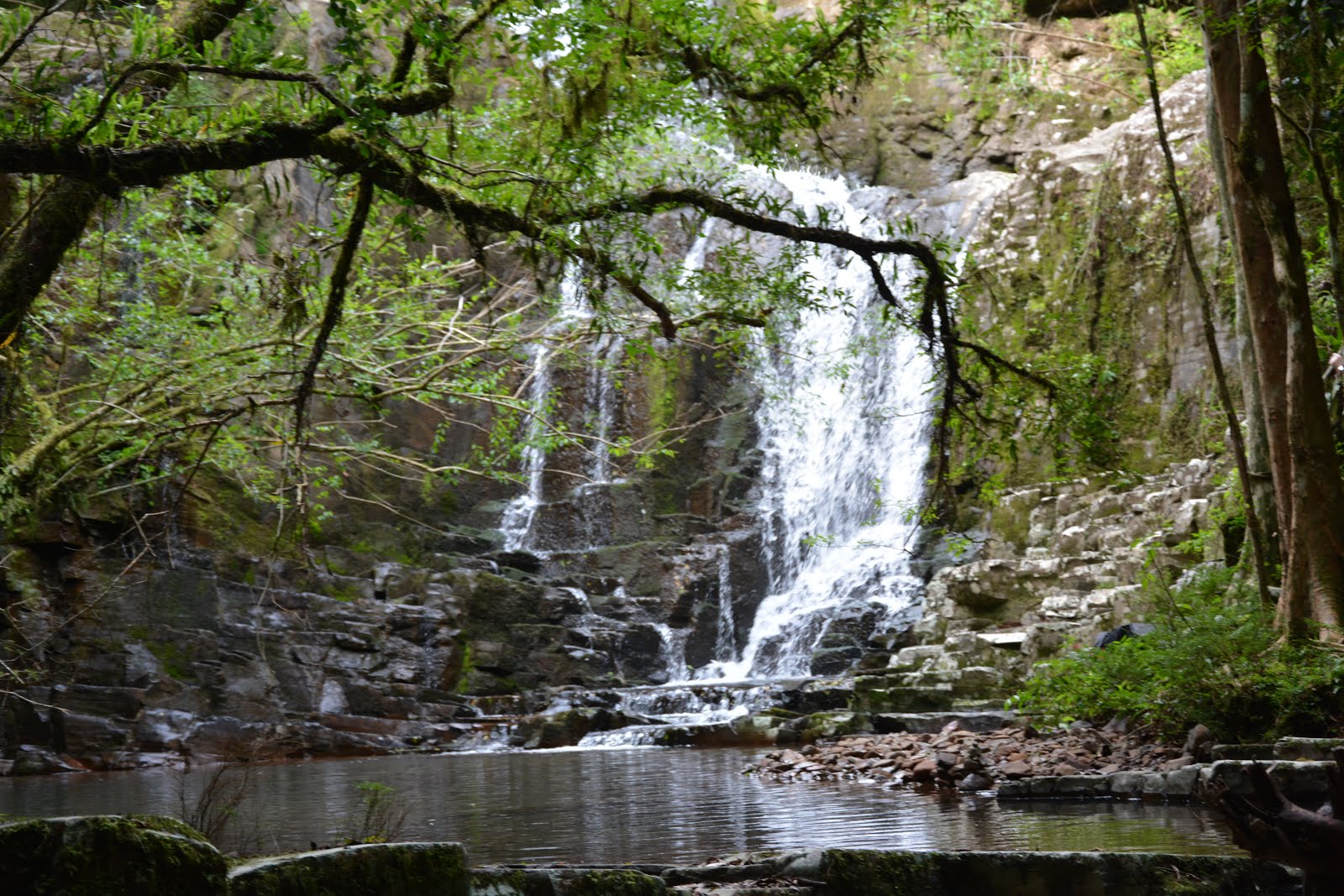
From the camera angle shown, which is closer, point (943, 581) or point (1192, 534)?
point (1192, 534)

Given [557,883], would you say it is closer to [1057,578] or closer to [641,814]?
[641,814]

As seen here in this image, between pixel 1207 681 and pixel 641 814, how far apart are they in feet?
12.5

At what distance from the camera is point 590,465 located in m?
26.7

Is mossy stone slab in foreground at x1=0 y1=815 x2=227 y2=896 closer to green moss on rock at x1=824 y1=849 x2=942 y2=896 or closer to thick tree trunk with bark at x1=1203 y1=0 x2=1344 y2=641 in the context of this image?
green moss on rock at x1=824 y1=849 x2=942 y2=896

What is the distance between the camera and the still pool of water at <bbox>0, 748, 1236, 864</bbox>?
5305 mm

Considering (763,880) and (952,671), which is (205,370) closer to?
(763,880)

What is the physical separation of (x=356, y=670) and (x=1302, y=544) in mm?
14284

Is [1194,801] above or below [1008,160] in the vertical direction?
below

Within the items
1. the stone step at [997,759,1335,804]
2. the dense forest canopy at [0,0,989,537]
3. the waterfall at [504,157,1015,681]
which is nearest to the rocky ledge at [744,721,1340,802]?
the stone step at [997,759,1335,804]

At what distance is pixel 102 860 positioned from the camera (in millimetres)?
2848

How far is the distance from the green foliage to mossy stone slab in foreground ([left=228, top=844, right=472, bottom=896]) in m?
5.45

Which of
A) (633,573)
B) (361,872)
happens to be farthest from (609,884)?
(633,573)

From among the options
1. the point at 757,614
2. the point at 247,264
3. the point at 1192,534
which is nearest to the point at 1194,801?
the point at 1192,534

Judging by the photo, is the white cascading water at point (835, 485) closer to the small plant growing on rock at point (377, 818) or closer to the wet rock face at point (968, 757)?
the wet rock face at point (968, 757)
